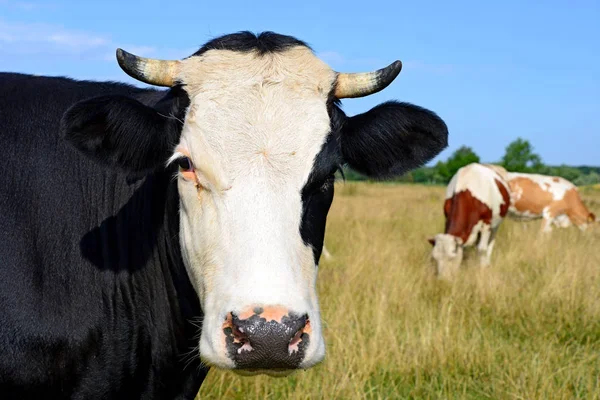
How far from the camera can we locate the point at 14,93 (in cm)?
342

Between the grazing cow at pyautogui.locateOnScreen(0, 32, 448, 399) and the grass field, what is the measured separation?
1.51 meters

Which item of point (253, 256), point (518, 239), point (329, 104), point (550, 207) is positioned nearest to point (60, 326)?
point (253, 256)

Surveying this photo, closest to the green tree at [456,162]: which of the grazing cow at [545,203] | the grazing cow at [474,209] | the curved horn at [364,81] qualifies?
the grazing cow at [545,203]

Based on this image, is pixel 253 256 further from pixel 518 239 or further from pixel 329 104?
pixel 518 239

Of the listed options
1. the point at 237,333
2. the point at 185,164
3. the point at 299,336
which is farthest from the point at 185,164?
the point at 299,336

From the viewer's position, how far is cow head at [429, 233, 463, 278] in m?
9.80

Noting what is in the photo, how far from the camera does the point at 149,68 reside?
122 inches

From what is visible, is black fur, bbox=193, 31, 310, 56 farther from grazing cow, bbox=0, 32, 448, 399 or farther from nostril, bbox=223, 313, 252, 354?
nostril, bbox=223, 313, 252, 354

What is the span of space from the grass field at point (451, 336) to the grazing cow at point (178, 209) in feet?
4.96

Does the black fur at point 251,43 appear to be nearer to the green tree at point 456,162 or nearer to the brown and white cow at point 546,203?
the brown and white cow at point 546,203

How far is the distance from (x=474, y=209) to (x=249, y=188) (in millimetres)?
10602

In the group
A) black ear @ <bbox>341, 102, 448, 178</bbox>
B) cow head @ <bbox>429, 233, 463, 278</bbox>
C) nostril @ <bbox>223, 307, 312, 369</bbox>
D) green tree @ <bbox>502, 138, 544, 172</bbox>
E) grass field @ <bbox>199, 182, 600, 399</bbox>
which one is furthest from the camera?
green tree @ <bbox>502, 138, 544, 172</bbox>

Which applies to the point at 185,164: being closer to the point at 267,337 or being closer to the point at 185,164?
the point at 185,164

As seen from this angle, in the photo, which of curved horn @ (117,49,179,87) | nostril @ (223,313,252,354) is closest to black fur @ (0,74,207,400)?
curved horn @ (117,49,179,87)
